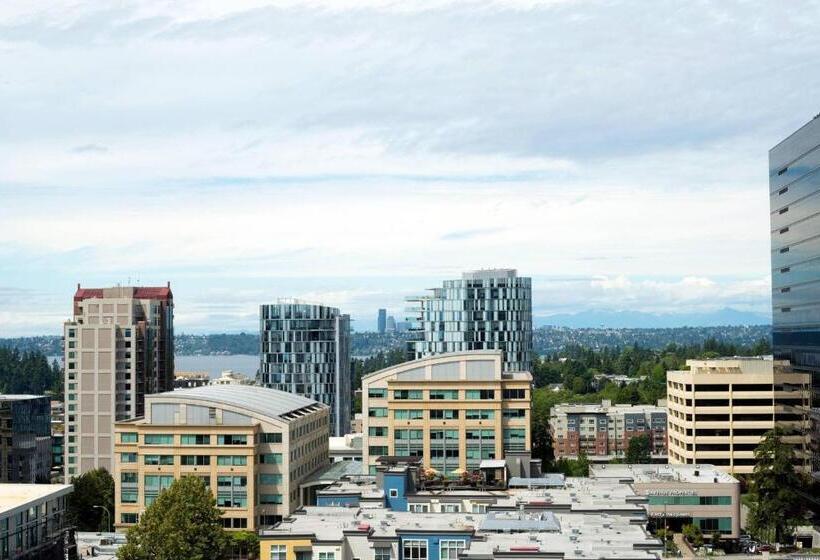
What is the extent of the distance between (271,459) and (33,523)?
3003 cm

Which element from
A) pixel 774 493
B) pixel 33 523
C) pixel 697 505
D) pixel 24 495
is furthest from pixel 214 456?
pixel 774 493

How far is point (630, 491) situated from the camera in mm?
87125

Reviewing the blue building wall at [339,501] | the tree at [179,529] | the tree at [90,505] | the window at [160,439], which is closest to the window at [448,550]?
the blue building wall at [339,501]

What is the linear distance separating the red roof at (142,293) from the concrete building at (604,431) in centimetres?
6771

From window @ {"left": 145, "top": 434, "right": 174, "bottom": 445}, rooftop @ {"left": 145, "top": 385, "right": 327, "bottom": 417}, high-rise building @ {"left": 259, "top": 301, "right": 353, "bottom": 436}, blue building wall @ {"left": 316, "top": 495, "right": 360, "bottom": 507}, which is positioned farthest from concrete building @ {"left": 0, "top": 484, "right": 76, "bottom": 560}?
high-rise building @ {"left": 259, "top": 301, "right": 353, "bottom": 436}

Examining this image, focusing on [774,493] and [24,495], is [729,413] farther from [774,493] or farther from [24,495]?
[24,495]

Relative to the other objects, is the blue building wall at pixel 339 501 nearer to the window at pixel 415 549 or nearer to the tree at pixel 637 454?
the window at pixel 415 549

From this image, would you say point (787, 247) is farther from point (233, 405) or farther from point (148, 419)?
point (148, 419)

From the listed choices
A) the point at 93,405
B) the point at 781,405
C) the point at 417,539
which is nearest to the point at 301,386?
the point at 93,405

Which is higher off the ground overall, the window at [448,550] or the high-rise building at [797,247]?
the high-rise building at [797,247]

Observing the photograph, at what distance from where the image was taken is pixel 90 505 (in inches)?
4540

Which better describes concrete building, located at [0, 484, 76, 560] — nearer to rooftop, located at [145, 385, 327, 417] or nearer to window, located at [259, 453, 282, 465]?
rooftop, located at [145, 385, 327, 417]

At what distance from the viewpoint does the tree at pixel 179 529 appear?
257 feet

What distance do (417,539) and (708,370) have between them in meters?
75.4
